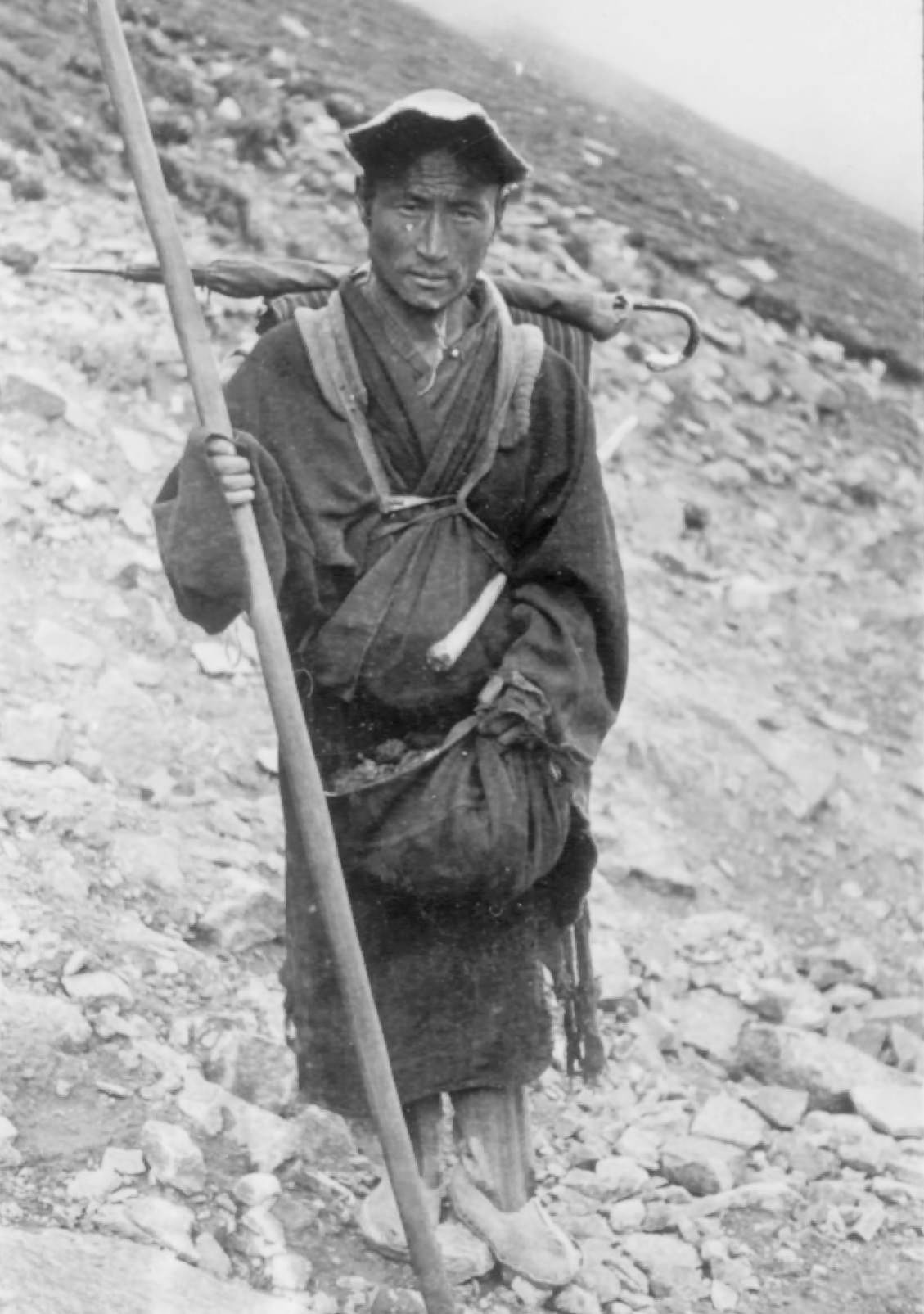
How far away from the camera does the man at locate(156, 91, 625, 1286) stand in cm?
224

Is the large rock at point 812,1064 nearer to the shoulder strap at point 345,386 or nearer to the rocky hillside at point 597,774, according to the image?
the rocky hillside at point 597,774

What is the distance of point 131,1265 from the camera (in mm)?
2275

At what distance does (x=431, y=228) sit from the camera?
87.7 inches

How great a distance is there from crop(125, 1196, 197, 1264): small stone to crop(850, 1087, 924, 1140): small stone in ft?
4.99

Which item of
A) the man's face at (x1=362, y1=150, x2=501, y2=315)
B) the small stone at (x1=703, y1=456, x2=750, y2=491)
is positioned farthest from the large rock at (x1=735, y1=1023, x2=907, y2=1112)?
the small stone at (x1=703, y1=456, x2=750, y2=491)

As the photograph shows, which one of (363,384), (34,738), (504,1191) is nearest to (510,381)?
(363,384)

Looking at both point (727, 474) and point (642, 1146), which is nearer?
point (642, 1146)

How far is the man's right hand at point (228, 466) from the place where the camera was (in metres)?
2.10

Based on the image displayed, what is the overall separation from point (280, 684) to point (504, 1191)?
103 centimetres

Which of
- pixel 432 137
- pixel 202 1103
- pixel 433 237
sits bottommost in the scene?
pixel 202 1103

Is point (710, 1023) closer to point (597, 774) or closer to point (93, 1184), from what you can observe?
point (597, 774)

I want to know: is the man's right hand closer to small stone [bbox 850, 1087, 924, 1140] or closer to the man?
the man

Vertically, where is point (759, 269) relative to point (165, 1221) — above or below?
above

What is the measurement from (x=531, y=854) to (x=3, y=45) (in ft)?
13.0
